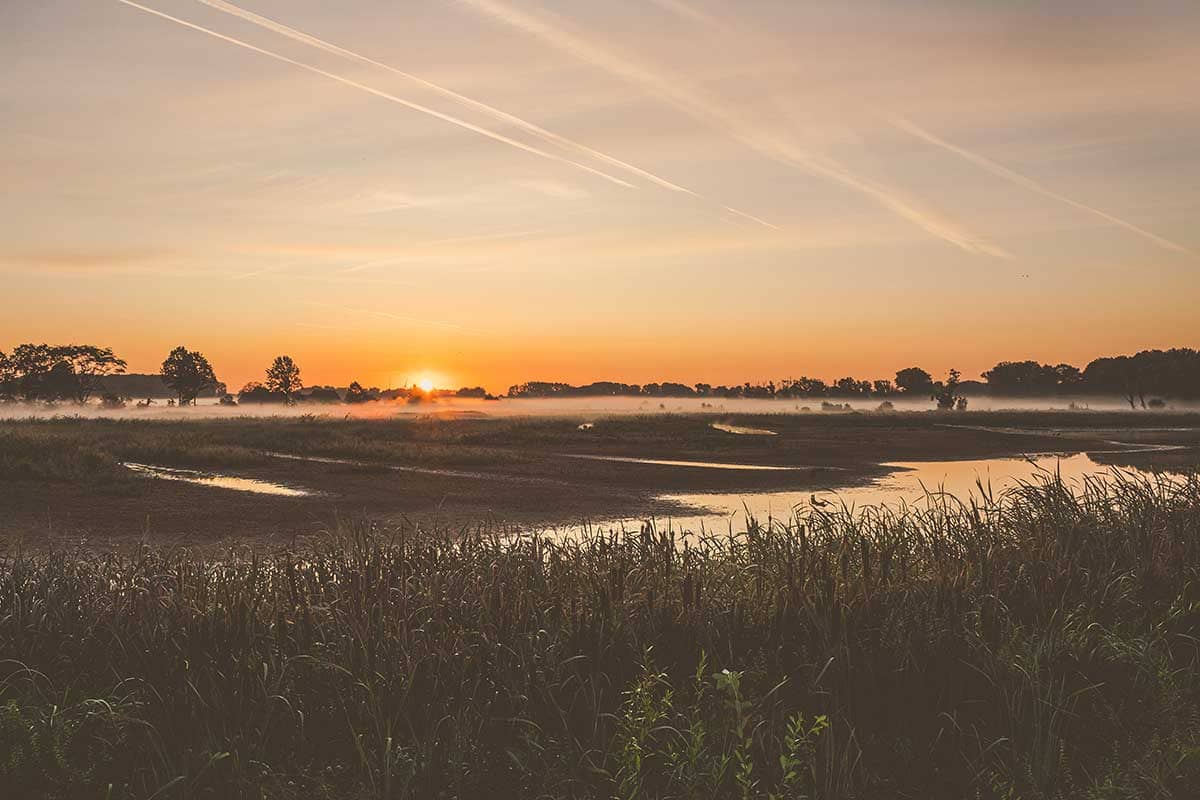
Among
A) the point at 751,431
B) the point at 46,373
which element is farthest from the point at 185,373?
the point at 751,431

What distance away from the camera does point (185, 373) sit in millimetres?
144500

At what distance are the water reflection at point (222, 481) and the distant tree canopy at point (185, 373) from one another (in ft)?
→ 369

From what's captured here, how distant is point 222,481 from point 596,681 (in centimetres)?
3064

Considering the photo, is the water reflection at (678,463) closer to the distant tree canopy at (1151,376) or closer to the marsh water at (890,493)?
the marsh water at (890,493)

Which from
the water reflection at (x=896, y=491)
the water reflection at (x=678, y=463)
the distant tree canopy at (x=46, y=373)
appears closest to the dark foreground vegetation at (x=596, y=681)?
the water reflection at (x=896, y=491)

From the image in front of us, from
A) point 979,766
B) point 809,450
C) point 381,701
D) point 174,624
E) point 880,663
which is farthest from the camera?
point 809,450

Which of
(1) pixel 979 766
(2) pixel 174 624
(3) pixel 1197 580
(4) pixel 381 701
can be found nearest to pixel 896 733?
(1) pixel 979 766

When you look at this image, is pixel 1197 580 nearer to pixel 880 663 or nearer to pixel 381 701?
pixel 880 663

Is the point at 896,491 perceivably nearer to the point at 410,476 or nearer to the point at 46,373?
the point at 410,476

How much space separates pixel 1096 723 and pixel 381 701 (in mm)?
5534

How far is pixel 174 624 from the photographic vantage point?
8305 millimetres

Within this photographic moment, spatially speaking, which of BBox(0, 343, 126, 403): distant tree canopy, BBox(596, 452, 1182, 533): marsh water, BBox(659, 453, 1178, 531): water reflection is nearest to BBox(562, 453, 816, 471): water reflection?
BBox(596, 452, 1182, 533): marsh water

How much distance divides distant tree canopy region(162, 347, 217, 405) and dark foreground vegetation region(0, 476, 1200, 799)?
145766 millimetres

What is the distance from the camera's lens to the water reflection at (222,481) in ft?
103
